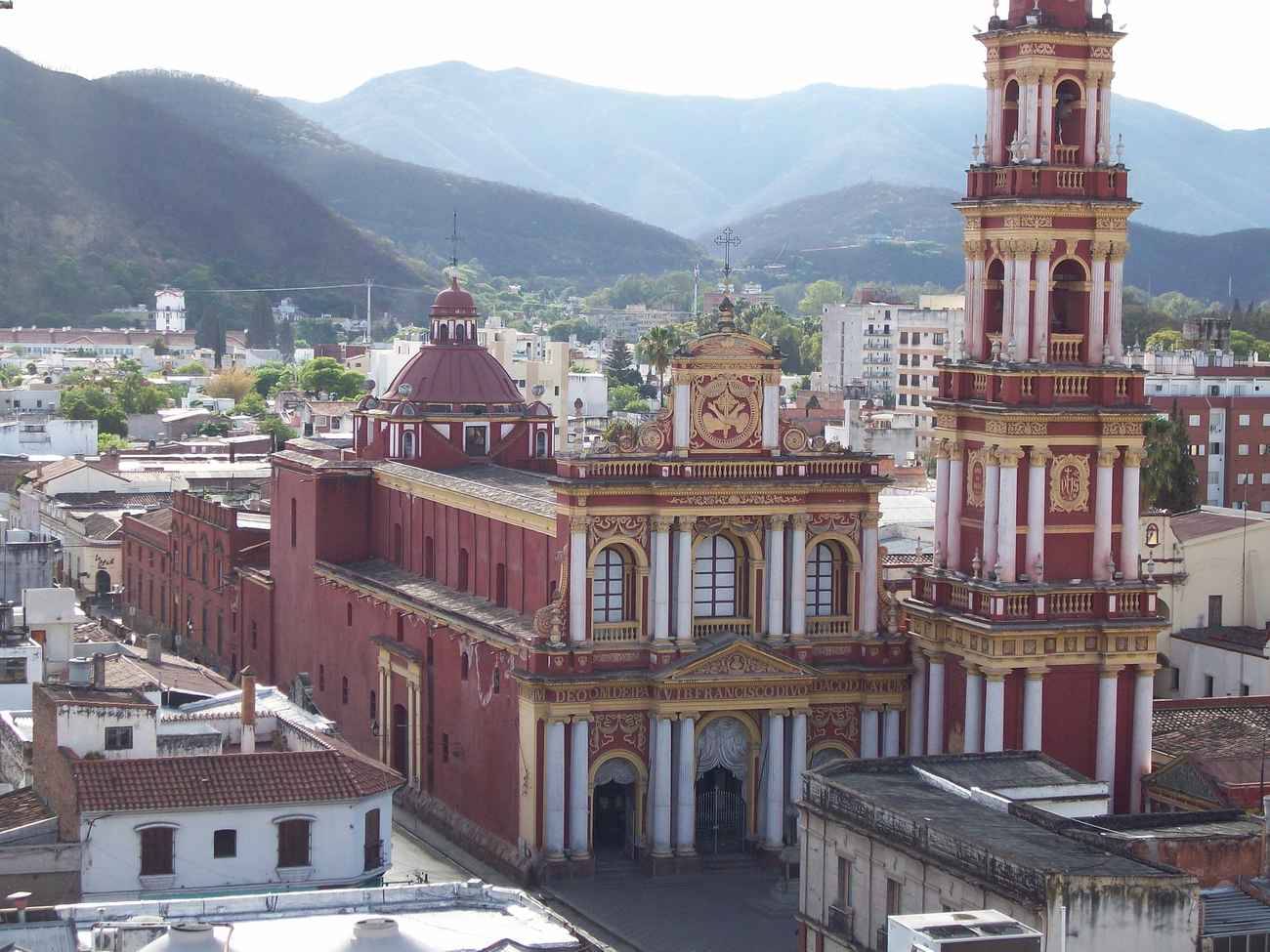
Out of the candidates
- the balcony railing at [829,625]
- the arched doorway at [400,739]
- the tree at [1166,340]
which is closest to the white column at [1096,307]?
the balcony railing at [829,625]

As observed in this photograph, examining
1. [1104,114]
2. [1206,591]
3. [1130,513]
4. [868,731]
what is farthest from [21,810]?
[1206,591]

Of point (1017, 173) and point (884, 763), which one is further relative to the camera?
point (1017, 173)

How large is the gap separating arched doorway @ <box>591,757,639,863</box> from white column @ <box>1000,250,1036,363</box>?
1214 centimetres

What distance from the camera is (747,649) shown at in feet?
178

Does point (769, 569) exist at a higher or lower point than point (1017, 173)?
lower

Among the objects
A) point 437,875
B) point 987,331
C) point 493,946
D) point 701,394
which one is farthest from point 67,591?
point 493,946

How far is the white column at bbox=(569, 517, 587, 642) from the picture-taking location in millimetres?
53469

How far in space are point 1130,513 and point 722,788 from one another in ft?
35.0

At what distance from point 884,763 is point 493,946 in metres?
11.3

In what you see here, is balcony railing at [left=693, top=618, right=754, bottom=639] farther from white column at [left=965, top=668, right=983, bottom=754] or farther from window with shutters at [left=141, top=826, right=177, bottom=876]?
window with shutters at [left=141, top=826, right=177, bottom=876]

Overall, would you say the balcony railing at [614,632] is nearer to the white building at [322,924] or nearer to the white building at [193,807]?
the white building at [193,807]

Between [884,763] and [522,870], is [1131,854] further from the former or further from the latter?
[522,870]

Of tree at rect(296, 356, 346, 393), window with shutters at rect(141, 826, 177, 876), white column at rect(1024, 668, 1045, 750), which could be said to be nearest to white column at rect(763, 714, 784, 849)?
white column at rect(1024, 668, 1045, 750)

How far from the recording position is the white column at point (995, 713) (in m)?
52.8
